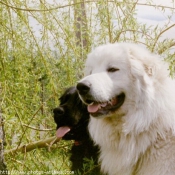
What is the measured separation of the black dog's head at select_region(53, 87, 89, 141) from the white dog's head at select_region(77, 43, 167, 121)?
34.5 inches

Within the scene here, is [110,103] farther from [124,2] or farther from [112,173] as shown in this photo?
[124,2]

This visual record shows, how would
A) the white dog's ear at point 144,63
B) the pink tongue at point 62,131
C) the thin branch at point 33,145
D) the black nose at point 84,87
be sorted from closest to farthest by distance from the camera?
the black nose at point 84,87 → the white dog's ear at point 144,63 → the thin branch at point 33,145 → the pink tongue at point 62,131

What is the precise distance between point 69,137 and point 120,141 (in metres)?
0.89

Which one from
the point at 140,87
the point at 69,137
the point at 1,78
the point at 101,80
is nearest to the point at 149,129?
the point at 140,87

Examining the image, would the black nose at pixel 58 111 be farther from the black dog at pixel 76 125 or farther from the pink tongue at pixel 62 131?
the pink tongue at pixel 62 131

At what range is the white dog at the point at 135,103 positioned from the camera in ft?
10.6

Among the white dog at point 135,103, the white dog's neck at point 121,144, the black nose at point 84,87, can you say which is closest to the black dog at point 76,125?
the white dog's neck at point 121,144

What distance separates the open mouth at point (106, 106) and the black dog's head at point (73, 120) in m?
0.86

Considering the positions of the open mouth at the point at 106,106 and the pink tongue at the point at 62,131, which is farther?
the pink tongue at the point at 62,131

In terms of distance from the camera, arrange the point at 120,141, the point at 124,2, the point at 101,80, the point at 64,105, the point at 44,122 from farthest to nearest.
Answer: the point at 44,122 < the point at 64,105 < the point at 124,2 < the point at 120,141 < the point at 101,80

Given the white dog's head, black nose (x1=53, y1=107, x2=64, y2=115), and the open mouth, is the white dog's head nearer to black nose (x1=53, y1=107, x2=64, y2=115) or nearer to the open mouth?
the open mouth

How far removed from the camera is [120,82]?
3.31m

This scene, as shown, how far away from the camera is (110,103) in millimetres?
3344

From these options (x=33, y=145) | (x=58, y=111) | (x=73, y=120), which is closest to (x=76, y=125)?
(x=73, y=120)
